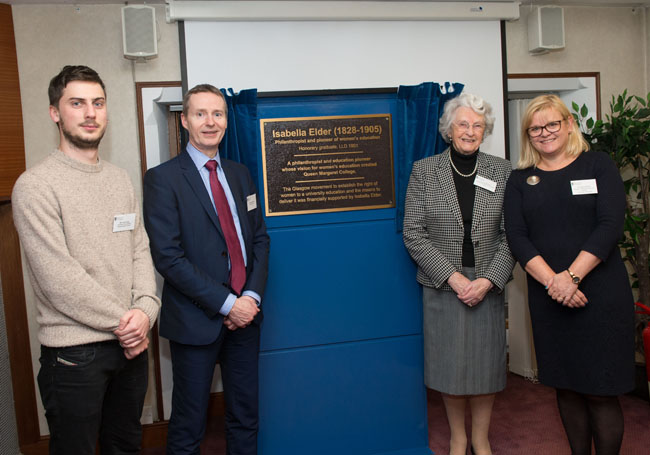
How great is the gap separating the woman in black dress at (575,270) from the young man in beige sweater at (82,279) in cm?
159

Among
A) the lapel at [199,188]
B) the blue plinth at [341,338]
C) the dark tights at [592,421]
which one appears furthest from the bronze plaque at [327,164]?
the dark tights at [592,421]

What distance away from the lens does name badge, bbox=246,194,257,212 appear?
2.39 meters

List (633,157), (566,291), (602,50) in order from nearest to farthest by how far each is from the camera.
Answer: (566,291) → (633,157) → (602,50)

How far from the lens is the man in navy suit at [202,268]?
215 centimetres

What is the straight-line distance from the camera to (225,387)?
239 cm

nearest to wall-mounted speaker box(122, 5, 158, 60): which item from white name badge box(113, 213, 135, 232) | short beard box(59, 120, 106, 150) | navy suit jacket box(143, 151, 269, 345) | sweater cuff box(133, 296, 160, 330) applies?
navy suit jacket box(143, 151, 269, 345)

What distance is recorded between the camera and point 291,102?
106 inches

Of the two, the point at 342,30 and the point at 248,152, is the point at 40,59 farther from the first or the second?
the point at 342,30

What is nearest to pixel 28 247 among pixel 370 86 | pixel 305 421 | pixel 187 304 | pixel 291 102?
pixel 187 304

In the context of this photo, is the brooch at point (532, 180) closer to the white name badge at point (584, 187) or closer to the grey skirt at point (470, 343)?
the white name badge at point (584, 187)

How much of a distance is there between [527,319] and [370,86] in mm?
2187

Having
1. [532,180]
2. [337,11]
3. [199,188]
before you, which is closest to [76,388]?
[199,188]

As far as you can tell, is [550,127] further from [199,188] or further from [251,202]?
[199,188]

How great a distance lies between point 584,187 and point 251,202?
1421 millimetres
